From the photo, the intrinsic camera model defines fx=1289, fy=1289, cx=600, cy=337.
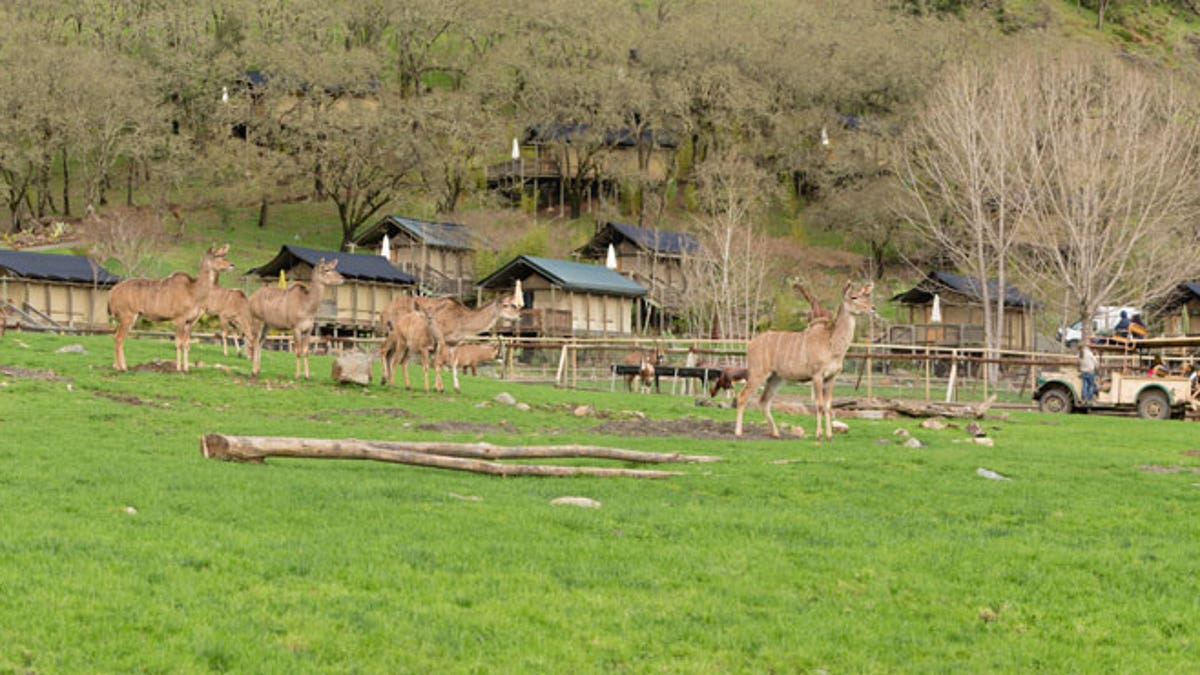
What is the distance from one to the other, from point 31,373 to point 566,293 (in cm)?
4738

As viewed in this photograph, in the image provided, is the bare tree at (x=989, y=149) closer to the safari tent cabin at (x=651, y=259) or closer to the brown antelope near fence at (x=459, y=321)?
the safari tent cabin at (x=651, y=259)

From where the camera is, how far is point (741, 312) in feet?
247

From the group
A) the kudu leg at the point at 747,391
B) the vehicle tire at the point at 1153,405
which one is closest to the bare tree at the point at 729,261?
the vehicle tire at the point at 1153,405

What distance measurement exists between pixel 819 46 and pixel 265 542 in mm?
100351

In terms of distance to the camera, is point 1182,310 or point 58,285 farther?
point 1182,310

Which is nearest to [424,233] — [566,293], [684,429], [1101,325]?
[566,293]

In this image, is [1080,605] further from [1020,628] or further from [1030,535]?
[1030,535]

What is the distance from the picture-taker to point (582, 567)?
34.1ft

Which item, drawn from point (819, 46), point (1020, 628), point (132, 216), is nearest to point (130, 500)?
point (1020, 628)

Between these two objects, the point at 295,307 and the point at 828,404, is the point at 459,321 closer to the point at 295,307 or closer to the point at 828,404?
the point at 295,307

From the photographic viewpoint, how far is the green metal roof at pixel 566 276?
7194 centimetres

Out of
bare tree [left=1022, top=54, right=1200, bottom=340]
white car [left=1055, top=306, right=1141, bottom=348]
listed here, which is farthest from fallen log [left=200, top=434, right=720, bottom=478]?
white car [left=1055, top=306, right=1141, bottom=348]

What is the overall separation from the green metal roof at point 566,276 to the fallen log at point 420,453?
55.6 m

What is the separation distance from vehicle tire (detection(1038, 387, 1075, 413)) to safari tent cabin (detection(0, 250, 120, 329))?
4692 centimetres
